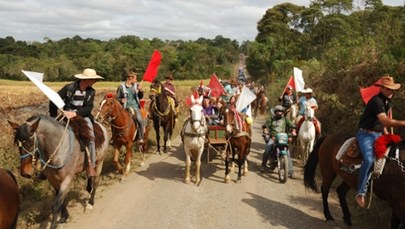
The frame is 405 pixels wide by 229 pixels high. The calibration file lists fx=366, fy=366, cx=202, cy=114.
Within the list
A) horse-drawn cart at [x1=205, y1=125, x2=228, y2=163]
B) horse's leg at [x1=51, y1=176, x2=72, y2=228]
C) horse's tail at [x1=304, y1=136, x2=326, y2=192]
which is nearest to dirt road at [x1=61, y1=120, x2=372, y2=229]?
horse's tail at [x1=304, y1=136, x2=326, y2=192]

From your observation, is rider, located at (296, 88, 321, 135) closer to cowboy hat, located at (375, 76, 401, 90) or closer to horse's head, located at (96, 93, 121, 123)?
cowboy hat, located at (375, 76, 401, 90)

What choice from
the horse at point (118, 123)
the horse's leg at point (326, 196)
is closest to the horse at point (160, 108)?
the horse at point (118, 123)

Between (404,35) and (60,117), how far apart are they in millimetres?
9123

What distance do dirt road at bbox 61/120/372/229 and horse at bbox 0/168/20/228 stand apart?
89.5 inches

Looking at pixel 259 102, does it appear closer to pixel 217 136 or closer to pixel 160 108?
pixel 160 108

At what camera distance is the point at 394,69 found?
9.19 meters

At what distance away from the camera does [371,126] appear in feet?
19.2

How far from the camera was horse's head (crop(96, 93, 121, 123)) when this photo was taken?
8.78 m

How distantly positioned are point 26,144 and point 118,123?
4191 mm

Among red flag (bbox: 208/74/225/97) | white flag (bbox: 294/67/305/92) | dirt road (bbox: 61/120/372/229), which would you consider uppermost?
white flag (bbox: 294/67/305/92)

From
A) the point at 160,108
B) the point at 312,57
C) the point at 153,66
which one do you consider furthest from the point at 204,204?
the point at 312,57

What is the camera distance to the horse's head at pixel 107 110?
8781mm

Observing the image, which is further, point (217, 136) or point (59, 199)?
point (217, 136)

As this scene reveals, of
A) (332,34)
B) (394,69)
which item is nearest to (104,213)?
(394,69)
